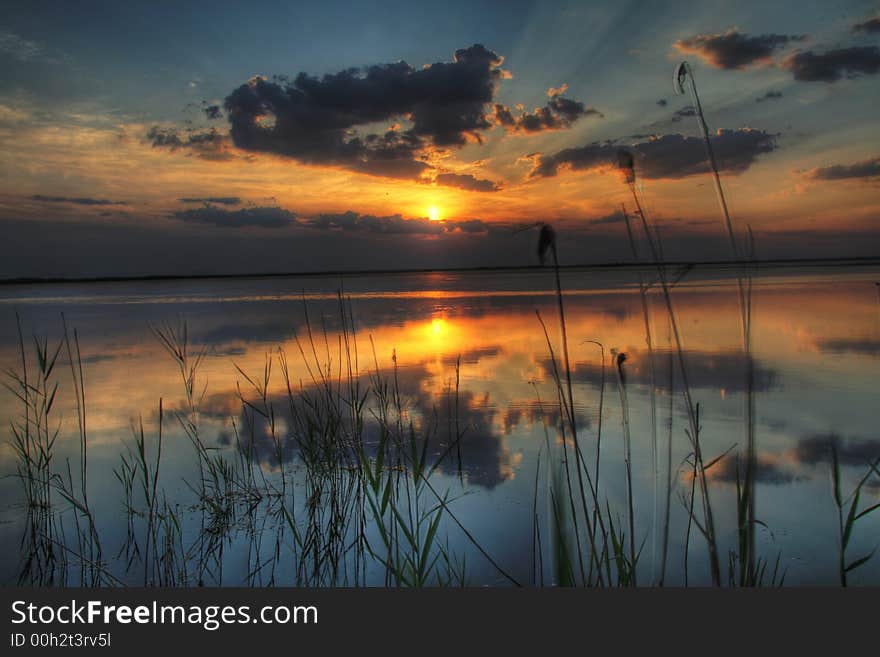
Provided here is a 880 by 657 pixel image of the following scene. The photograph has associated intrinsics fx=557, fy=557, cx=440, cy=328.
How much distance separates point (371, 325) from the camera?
11.5 m

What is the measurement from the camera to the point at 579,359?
22.3 ft

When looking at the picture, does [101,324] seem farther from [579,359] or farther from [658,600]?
[658,600]

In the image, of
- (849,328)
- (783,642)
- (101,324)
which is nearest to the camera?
(783,642)

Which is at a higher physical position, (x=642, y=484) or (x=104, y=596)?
(x=104, y=596)

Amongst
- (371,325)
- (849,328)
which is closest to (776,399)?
(849,328)

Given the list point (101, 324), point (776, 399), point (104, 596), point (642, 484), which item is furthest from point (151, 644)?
point (101, 324)

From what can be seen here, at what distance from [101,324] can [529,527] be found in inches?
502

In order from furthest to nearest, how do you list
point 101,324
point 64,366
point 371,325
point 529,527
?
1. point 101,324
2. point 371,325
3. point 64,366
4. point 529,527

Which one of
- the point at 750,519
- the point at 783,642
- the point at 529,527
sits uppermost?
the point at 750,519

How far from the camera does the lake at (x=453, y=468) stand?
2297 mm

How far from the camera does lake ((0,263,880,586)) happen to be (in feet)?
7.54

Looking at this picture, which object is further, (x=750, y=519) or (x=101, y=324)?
(x=101, y=324)

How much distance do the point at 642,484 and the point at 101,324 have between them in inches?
508

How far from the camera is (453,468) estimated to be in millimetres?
3434
